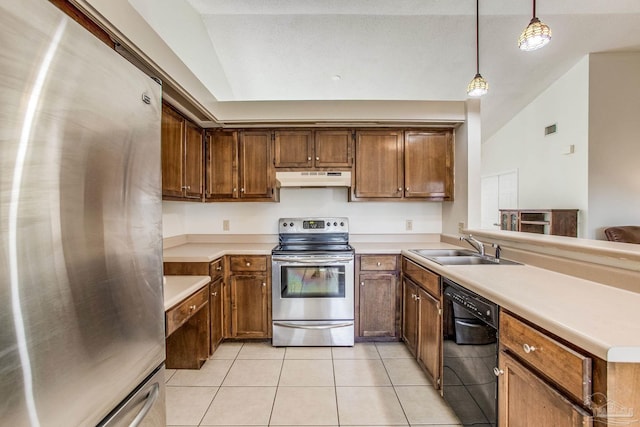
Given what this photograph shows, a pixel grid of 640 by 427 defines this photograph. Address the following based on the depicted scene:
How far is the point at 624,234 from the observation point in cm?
362

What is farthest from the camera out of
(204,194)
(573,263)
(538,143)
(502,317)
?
(538,143)

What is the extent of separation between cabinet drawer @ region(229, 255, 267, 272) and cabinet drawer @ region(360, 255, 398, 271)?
939 millimetres

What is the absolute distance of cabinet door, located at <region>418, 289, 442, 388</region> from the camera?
1.81 metres

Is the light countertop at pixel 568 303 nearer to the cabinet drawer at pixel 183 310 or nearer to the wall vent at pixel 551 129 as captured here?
the cabinet drawer at pixel 183 310

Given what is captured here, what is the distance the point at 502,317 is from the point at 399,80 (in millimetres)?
3173

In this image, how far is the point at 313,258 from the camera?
2512 mm

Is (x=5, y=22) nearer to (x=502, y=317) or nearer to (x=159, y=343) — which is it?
(x=159, y=343)

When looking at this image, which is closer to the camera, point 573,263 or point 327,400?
point 573,263

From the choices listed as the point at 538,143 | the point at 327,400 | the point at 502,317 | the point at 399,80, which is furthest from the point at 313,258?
the point at 538,143

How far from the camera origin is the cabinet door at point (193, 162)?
250cm

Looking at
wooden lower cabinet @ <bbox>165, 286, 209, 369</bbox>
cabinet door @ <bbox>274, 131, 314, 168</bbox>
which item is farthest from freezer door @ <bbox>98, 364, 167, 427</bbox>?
cabinet door @ <bbox>274, 131, 314, 168</bbox>

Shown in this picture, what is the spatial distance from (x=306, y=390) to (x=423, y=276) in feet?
3.88

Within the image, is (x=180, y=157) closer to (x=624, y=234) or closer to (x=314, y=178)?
(x=314, y=178)

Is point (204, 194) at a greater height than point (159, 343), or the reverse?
point (204, 194)
